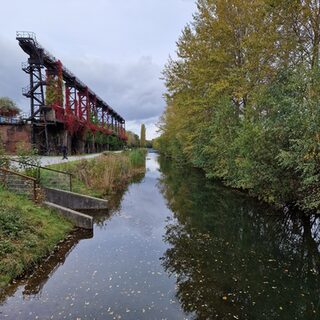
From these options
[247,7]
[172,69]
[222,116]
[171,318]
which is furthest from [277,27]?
[171,318]

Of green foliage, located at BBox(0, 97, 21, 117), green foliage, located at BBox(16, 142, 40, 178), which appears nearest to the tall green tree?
green foliage, located at BBox(0, 97, 21, 117)

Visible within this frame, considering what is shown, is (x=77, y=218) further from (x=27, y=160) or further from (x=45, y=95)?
(x=45, y=95)

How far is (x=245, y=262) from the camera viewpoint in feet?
27.4

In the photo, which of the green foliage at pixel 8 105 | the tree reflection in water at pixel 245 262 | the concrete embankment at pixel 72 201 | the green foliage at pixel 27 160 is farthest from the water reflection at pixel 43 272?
the green foliage at pixel 8 105

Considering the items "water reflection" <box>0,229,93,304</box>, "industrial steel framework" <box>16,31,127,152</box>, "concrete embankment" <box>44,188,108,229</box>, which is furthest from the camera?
"industrial steel framework" <box>16,31,127,152</box>

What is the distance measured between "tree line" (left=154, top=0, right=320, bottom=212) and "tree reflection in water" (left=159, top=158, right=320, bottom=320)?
1.47m

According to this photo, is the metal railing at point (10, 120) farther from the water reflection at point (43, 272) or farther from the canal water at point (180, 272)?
the water reflection at point (43, 272)

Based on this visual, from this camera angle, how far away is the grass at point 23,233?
23.7 feet

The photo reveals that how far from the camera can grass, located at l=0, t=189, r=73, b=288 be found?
7.24m

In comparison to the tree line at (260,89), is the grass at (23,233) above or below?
below

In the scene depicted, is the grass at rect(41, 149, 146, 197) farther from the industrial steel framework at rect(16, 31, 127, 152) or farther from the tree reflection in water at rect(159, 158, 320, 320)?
the industrial steel framework at rect(16, 31, 127, 152)

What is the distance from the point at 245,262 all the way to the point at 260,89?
367 inches

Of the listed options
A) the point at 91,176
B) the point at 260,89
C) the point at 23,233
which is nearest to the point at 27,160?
the point at 91,176

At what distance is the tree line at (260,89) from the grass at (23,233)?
8.51 metres
